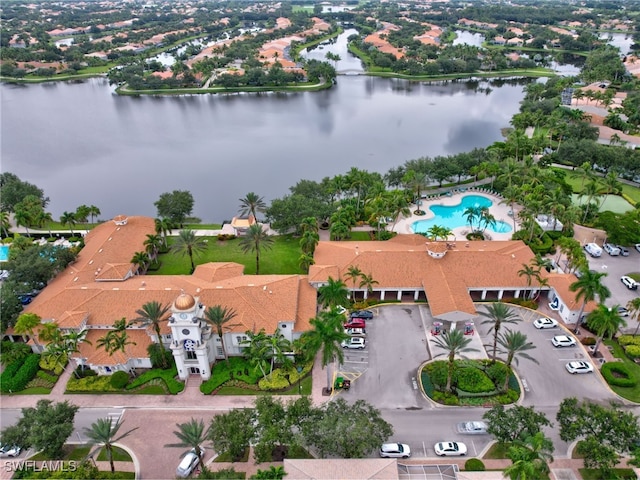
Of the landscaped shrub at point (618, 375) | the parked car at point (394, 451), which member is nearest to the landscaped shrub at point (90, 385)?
the parked car at point (394, 451)

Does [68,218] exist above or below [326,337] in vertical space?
below

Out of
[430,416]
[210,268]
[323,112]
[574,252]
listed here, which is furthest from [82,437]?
[323,112]

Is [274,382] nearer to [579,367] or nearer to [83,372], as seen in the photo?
[83,372]

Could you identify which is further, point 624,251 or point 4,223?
point 4,223

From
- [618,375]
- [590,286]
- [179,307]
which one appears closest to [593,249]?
[590,286]

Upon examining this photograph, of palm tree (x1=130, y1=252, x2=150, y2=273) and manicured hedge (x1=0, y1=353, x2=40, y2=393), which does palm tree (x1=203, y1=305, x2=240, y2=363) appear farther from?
manicured hedge (x1=0, y1=353, x2=40, y2=393)

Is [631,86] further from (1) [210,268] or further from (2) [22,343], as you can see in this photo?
(2) [22,343]

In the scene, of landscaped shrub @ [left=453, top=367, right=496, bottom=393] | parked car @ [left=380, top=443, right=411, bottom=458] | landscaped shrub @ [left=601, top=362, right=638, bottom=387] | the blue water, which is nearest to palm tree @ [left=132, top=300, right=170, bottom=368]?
parked car @ [left=380, top=443, right=411, bottom=458]
